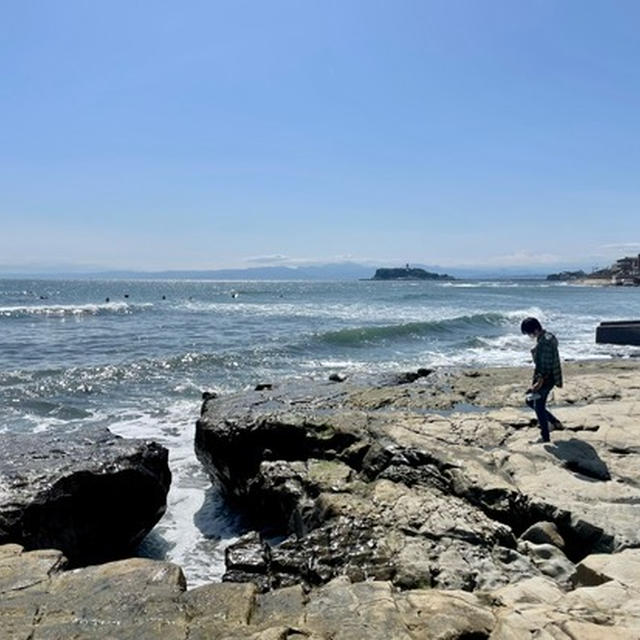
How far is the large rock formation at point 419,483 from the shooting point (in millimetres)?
5062

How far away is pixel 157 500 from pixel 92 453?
1.11 m

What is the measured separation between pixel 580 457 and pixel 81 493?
6.57 meters

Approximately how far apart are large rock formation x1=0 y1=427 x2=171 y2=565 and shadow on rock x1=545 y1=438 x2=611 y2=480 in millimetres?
5584

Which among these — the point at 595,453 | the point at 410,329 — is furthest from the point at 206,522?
the point at 410,329

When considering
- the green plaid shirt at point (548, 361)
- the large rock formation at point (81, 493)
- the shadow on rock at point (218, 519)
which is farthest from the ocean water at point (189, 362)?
the green plaid shirt at point (548, 361)

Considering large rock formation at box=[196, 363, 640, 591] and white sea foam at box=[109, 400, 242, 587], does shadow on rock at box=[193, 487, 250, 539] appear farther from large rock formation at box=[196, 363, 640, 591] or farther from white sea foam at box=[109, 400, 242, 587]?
large rock formation at box=[196, 363, 640, 591]

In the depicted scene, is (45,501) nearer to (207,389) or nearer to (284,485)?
(284,485)

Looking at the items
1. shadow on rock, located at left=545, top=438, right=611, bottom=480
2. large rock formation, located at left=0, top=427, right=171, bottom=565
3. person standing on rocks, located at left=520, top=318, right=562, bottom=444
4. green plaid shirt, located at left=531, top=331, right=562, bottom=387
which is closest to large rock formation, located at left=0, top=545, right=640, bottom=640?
large rock formation, located at left=0, top=427, right=171, bottom=565

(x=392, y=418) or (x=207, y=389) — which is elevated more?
(x=392, y=418)

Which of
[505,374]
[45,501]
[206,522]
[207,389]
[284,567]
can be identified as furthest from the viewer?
[207,389]

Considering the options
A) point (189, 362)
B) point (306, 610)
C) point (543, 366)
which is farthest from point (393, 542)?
point (189, 362)

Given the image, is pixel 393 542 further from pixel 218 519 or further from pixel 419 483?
pixel 218 519

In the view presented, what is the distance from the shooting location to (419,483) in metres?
6.82

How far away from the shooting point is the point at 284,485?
7.32 metres
